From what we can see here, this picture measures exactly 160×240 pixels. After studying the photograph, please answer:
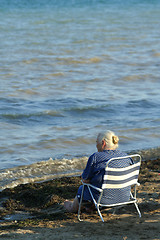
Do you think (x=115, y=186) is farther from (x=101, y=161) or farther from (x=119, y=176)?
(x=101, y=161)

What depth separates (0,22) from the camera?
3609cm

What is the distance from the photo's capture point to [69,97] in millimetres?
14336

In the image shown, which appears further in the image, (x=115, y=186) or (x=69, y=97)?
(x=69, y=97)

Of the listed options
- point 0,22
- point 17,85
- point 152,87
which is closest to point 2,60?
point 17,85

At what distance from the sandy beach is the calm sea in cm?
103

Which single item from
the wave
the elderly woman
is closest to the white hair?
the elderly woman

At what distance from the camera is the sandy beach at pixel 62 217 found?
4.85 meters

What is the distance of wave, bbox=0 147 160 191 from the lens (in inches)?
308

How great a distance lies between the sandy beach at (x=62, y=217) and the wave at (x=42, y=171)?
554 millimetres

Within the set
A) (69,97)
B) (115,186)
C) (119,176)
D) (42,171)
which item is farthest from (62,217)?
(69,97)

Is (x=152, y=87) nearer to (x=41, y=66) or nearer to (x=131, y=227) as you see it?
(x=41, y=66)

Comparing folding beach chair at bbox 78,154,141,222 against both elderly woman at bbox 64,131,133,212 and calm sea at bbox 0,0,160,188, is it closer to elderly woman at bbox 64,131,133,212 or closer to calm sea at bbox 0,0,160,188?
elderly woman at bbox 64,131,133,212

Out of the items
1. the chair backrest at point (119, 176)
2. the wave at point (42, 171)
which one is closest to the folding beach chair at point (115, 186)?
the chair backrest at point (119, 176)

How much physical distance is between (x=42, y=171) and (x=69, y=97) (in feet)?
20.6
